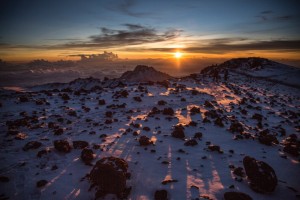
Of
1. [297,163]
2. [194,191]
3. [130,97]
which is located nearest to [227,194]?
[194,191]

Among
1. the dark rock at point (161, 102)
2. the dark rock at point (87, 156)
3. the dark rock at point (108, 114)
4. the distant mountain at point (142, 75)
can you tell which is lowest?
the distant mountain at point (142, 75)

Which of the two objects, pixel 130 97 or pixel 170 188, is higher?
pixel 130 97

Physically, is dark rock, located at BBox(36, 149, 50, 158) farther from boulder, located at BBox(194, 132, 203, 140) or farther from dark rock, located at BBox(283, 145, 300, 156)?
dark rock, located at BBox(283, 145, 300, 156)

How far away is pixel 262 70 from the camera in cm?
6650

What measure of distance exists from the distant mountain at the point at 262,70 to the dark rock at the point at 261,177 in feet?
163

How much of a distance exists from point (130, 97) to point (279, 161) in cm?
1912

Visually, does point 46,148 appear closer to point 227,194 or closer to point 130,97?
point 227,194

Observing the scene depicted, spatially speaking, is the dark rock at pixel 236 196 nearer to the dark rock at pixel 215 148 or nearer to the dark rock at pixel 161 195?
the dark rock at pixel 161 195

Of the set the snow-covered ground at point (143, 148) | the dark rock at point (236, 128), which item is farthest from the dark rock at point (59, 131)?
the dark rock at point (236, 128)

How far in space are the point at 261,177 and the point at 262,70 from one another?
67.3 m

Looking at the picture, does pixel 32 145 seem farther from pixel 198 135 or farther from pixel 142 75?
pixel 142 75

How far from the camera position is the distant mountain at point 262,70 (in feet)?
189

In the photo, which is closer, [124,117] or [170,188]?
[170,188]

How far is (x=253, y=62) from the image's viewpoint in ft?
243
